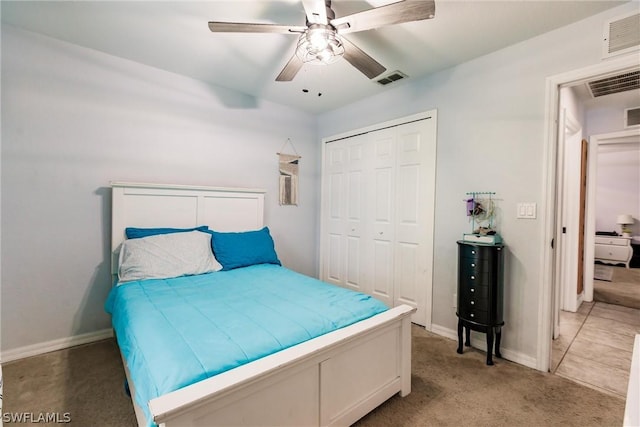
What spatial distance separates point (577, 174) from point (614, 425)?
8.77ft

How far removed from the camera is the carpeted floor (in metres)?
1.56

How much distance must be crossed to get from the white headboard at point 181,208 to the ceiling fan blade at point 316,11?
6.38 feet

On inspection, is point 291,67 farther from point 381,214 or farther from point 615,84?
point 615,84

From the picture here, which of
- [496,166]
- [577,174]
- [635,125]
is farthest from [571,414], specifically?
[635,125]

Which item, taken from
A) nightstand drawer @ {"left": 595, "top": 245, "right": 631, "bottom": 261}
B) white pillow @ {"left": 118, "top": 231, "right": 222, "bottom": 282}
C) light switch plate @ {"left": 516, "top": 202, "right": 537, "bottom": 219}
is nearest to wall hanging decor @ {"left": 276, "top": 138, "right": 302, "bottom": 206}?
white pillow @ {"left": 118, "top": 231, "right": 222, "bottom": 282}

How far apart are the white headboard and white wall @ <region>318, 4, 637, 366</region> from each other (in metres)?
2.07

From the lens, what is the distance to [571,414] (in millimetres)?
1610

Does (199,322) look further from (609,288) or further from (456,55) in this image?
(609,288)

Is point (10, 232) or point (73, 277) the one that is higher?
point (10, 232)

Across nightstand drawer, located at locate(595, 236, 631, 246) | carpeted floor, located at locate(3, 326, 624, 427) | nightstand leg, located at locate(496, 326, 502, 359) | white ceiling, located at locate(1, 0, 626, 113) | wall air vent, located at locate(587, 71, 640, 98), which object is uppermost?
white ceiling, located at locate(1, 0, 626, 113)

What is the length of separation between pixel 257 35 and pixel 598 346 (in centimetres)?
384

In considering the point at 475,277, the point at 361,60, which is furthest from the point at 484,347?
the point at 361,60

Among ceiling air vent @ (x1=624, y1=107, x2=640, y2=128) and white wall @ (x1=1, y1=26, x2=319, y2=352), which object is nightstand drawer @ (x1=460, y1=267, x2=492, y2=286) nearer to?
white wall @ (x1=1, y1=26, x2=319, y2=352)

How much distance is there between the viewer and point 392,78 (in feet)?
9.33
